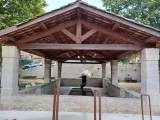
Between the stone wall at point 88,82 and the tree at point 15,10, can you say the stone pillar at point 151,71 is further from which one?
the stone wall at point 88,82

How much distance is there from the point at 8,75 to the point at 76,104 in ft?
8.42

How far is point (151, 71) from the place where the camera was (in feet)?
14.2

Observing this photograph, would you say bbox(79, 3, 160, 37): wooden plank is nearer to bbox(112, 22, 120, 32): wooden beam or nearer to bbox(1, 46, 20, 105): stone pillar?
bbox(112, 22, 120, 32): wooden beam

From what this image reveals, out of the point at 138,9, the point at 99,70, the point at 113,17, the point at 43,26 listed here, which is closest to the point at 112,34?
the point at 113,17

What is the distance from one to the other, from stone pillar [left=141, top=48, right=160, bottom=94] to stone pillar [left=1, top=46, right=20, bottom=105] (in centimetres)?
455

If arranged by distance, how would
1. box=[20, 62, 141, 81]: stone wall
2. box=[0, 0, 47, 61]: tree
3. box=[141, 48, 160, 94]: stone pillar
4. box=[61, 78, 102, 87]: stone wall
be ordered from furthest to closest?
1. box=[20, 62, 141, 81]: stone wall
2. box=[61, 78, 102, 87]: stone wall
3. box=[0, 0, 47, 61]: tree
4. box=[141, 48, 160, 94]: stone pillar

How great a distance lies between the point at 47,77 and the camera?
9.12 metres

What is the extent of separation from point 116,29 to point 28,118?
13.1 feet

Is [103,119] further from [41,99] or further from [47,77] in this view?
[47,77]

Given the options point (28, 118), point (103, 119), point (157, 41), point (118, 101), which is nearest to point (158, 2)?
point (157, 41)

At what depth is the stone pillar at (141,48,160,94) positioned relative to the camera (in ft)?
14.0

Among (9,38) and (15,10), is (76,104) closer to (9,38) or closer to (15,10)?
(9,38)

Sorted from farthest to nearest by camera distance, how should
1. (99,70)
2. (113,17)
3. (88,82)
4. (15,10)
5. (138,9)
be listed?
(99,70) → (88,82) → (138,9) → (15,10) → (113,17)

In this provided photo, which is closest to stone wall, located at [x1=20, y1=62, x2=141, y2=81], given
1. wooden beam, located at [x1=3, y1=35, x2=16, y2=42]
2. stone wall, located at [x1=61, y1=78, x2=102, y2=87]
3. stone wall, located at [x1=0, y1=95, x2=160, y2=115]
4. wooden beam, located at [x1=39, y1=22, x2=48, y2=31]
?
stone wall, located at [x1=61, y1=78, x2=102, y2=87]
